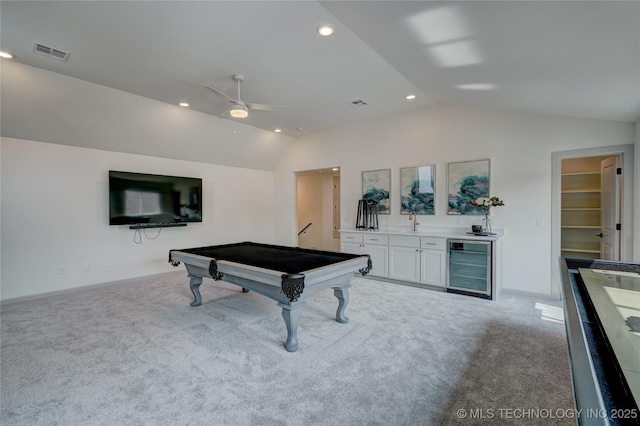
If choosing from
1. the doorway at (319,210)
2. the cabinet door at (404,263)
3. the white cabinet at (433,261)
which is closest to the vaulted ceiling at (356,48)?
the white cabinet at (433,261)

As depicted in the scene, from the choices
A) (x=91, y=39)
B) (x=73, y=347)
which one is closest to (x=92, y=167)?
(x=91, y=39)

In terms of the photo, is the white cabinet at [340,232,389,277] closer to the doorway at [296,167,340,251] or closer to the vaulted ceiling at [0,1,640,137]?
the vaulted ceiling at [0,1,640,137]

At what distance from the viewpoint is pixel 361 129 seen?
595cm

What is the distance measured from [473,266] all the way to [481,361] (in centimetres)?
206

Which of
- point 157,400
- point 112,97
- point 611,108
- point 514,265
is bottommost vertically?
point 157,400

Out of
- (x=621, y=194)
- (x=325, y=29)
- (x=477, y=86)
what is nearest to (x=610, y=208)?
(x=621, y=194)

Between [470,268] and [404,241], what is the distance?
1.07m

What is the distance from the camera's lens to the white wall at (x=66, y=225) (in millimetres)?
4125

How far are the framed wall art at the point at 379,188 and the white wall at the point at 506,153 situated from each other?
110mm

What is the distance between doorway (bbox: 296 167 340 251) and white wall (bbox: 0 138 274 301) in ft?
12.9

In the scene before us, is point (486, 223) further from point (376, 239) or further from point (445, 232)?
point (376, 239)

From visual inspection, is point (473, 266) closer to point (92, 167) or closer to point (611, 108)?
point (611, 108)

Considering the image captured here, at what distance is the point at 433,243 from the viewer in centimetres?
457

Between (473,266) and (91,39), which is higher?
(91,39)
